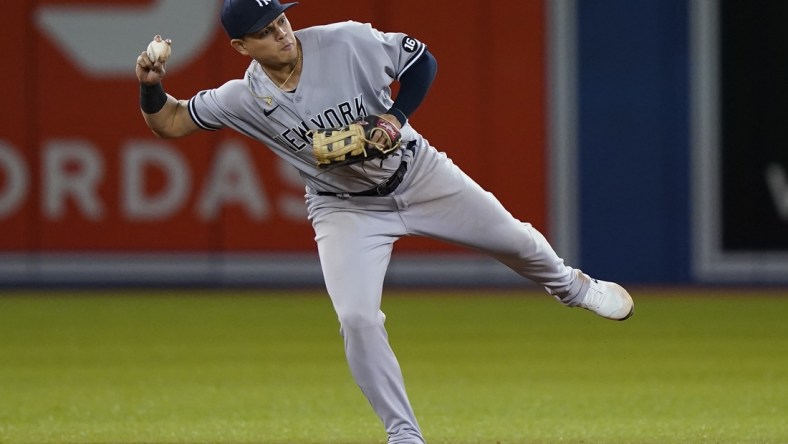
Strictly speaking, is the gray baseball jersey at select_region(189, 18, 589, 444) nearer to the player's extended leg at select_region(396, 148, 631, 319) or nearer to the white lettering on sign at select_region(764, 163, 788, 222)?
the player's extended leg at select_region(396, 148, 631, 319)

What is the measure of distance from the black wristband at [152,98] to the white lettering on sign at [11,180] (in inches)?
312

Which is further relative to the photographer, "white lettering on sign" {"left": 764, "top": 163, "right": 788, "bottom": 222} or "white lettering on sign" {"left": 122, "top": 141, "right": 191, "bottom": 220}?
"white lettering on sign" {"left": 122, "top": 141, "right": 191, "bottom": 220}

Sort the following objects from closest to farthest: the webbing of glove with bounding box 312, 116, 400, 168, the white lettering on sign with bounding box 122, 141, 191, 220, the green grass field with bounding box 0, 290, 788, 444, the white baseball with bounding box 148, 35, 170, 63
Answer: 1. the webbing of glove with bounding box 312, 116, 400, 168
2. the white baseball with bounding box 148, 35, 170, 63
3. the green grass field with bounding box 0, 290, 788, 444
4. the white lettering on sign with bounding box 122, 141, 191, 220

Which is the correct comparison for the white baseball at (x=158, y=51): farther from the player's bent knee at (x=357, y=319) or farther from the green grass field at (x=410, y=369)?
the green grass field at (x=410, y=369)

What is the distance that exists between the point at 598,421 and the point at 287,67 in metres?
2.42

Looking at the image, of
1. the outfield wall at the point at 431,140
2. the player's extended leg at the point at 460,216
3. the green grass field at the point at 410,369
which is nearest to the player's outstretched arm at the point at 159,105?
the player's extended leg at the point at 460,216

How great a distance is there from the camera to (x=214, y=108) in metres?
5.23

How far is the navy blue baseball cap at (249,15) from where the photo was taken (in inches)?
193

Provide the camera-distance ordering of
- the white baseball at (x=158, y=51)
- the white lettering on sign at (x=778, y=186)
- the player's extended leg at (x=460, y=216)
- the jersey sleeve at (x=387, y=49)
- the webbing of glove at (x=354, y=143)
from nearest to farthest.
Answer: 1. the webbing of glove at (x=354, y=143)
2. the white baseball at (x=158, y=51)
3. the jersey sleeve at (x=387, y=49)
4. the player's extended leg at (x=460, y=216)
5. the white lettering on sign at (x=778, y=186)

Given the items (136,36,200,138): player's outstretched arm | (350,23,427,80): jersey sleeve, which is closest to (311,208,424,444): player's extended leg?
(350,23,427,80): jersey sleeve

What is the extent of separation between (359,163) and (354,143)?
0.21 meters

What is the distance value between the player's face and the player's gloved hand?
314mm

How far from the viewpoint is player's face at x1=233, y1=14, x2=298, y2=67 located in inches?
194

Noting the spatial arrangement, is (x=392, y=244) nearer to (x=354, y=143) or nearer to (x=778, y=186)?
(x=354, y=143)
